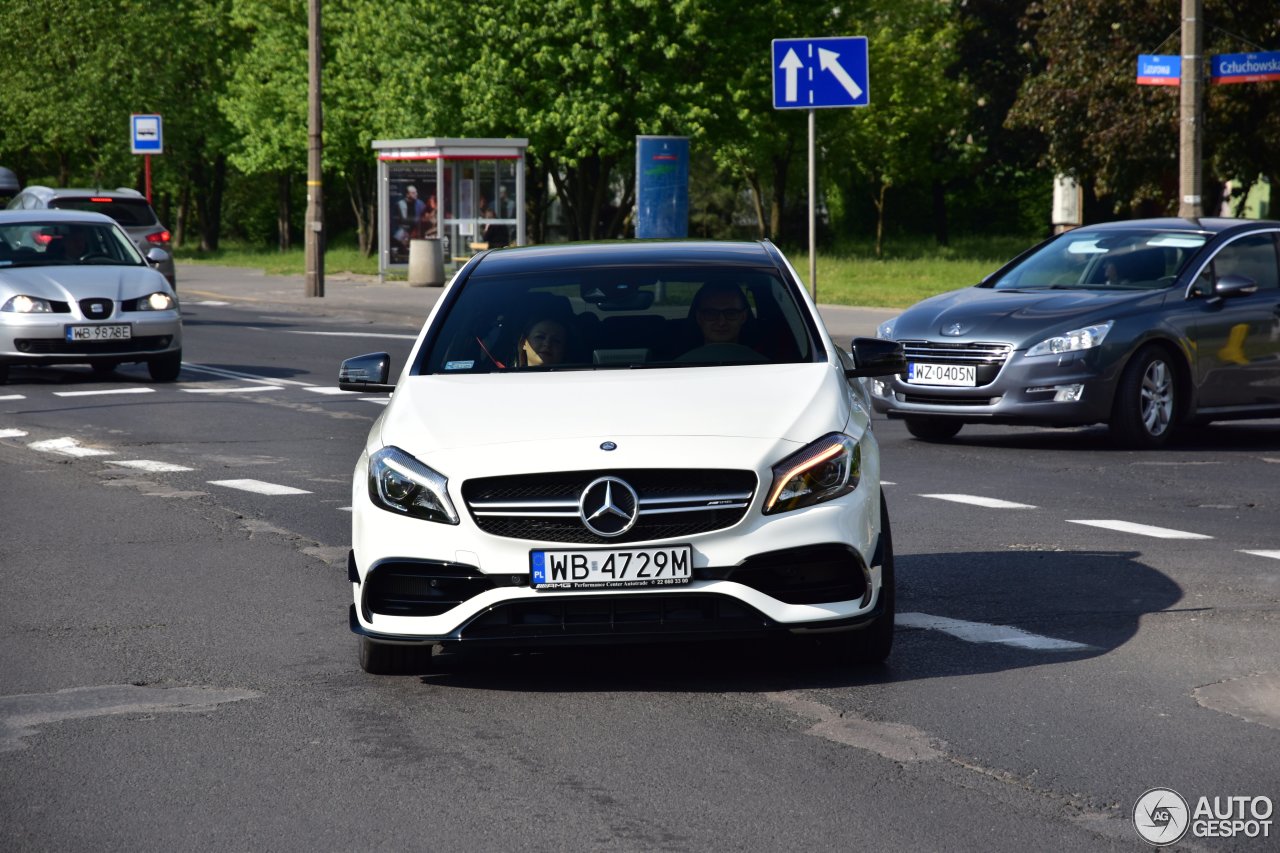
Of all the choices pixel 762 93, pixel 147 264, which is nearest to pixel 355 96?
pixel 762 93

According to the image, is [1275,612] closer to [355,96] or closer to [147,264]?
[147,264]

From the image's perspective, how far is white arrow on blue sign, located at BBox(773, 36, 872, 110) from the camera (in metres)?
21.5

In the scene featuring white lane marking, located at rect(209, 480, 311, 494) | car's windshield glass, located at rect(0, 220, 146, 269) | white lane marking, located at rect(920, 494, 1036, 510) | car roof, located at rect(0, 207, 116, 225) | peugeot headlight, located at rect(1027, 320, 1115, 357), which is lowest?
white lane marking, located at rect(920, 494, 1036, 510)

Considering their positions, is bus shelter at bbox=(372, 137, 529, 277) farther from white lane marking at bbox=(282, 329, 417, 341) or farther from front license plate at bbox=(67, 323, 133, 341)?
front license plate at bbox=(67, 323, 133, 341)

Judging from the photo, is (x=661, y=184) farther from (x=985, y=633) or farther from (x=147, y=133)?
(x=985, y=633)

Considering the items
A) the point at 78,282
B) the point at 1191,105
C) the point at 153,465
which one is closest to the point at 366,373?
the point at 153,465

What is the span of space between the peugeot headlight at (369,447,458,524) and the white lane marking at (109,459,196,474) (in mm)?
6661

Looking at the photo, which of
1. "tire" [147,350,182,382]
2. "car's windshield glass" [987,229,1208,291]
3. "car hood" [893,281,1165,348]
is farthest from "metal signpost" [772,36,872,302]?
"car hood" [893,281,1165,348]

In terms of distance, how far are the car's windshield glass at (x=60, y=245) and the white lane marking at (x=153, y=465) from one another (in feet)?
22.4

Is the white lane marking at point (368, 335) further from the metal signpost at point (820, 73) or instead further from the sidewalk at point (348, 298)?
the metal signpost at point (820, 73)

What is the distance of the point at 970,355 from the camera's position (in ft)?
44.4

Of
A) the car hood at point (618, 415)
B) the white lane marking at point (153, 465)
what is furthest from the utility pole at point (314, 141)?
the car hood at point (618, 415)

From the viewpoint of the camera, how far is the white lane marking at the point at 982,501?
35.6ft

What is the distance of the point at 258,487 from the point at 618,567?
623cm
